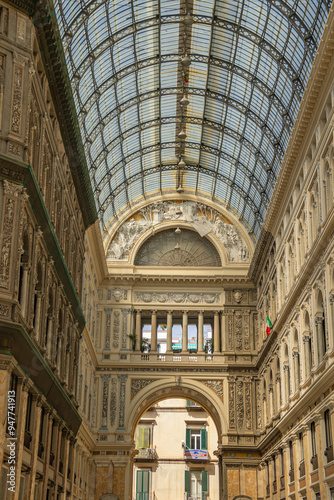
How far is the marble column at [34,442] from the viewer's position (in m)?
24.9

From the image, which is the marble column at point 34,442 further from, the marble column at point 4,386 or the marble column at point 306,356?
the marble column at point 306,356

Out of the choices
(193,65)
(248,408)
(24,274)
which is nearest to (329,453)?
(24,274)

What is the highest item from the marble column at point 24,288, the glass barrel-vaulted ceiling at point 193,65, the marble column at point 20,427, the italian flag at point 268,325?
the glass barrel-vaulted ceiling at point 193,65

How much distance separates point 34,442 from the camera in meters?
25.5

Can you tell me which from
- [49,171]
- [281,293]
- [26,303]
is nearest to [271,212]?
[281,293]

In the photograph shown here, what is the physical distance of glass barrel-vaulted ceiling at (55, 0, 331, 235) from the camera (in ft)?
118

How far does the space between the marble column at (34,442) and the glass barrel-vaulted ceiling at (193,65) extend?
17.2 metres

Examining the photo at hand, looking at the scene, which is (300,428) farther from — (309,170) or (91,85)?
(91,85)

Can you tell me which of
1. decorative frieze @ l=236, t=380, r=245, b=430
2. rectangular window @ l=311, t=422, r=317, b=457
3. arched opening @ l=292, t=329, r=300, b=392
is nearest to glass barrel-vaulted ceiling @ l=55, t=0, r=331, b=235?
arched opening @ l=292, t=329, r=300, b=392

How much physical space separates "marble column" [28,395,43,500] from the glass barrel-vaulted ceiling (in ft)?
56.5

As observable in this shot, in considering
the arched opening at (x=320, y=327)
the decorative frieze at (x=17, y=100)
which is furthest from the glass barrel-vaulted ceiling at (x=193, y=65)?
the arched opening at (x=320, y=327)

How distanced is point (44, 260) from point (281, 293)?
55.5 feet

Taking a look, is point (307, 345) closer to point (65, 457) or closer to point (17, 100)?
point (65, 457)

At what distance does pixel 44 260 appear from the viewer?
92.9 feet
